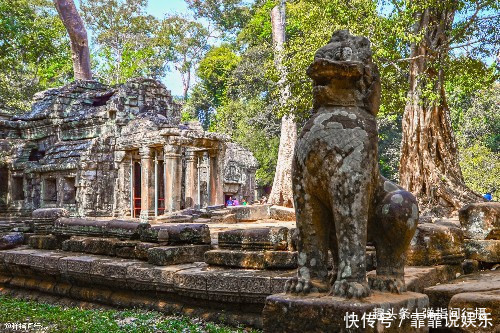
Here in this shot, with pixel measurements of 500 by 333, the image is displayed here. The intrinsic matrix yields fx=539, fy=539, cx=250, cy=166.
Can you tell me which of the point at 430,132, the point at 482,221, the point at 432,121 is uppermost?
the point at 432,121

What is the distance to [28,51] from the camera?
3091 cm

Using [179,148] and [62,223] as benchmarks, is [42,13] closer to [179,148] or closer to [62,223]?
[179,148]

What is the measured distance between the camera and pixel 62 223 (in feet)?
27.4

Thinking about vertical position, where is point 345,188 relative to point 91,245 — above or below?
above

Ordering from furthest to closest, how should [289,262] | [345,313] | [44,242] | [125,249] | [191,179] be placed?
[191,179]
[44,242]
[125,249]
[289,262]
[345,313]

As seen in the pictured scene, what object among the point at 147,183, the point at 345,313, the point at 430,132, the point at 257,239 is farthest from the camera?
the point at 147,183

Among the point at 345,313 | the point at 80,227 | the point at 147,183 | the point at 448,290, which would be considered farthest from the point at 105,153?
the point at 345,313

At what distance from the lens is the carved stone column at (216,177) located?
66.3ft

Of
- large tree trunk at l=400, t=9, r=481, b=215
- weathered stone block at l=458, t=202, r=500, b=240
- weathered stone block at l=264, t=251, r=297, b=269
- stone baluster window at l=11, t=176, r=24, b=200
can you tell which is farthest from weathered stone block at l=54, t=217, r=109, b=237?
stone baluster window at l=11, t=176, r=24, b=200

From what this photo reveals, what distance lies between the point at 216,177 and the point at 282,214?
29.3 feet

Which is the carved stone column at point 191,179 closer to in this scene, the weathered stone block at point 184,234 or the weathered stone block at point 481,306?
the weathered stone block at point 184,234

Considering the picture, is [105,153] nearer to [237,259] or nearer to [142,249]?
[142,249]

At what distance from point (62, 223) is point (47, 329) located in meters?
3.23

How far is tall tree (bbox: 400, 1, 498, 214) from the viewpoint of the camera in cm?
1363
